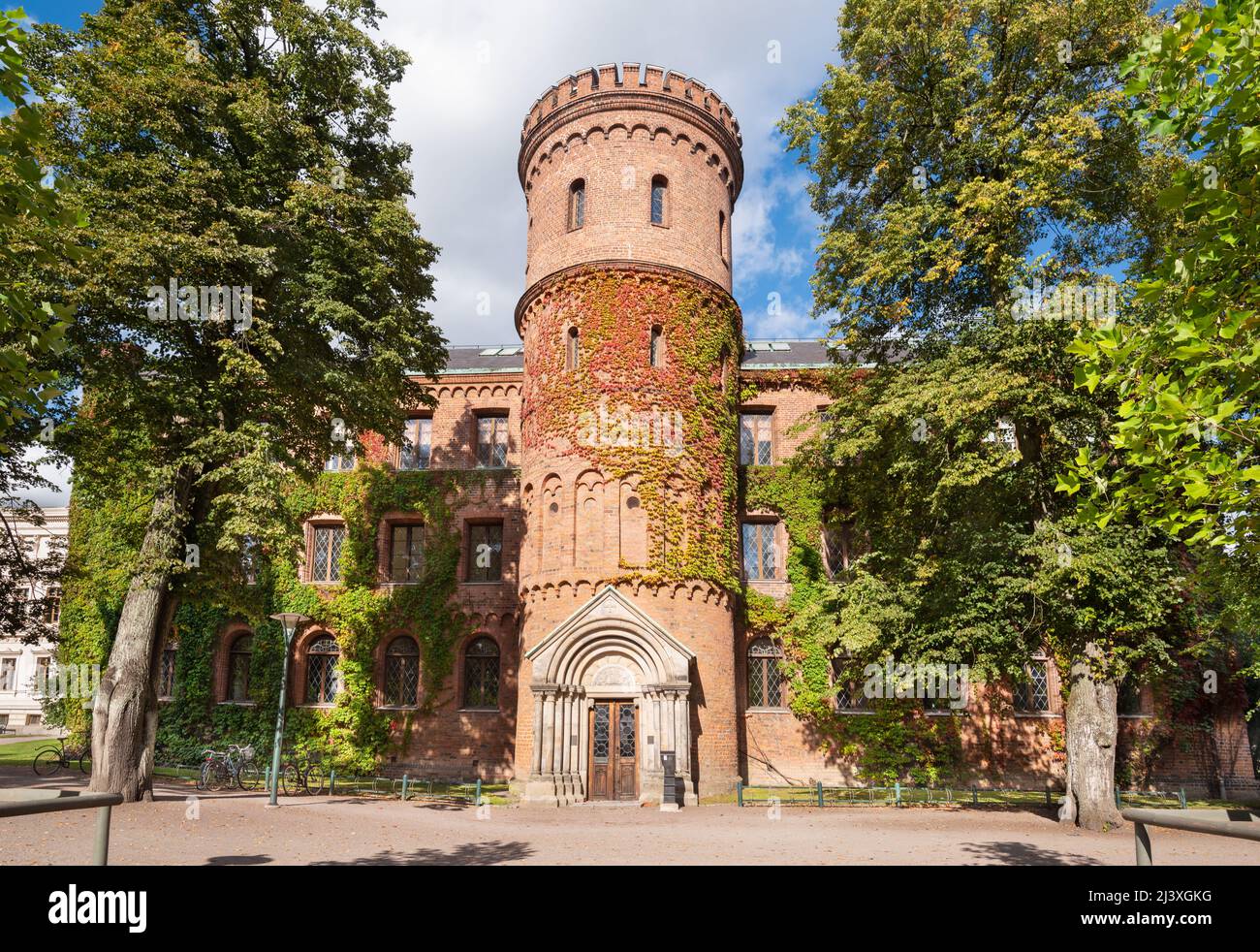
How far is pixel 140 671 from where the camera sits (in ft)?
48.2

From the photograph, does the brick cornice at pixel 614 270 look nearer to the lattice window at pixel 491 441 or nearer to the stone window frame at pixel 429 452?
the lattice window at pixel 491 441

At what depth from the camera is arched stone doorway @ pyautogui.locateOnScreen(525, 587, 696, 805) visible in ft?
60.3

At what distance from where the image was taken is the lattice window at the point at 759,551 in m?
24.1

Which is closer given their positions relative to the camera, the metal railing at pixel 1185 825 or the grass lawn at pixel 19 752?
the metal railing at pixel 1185 825

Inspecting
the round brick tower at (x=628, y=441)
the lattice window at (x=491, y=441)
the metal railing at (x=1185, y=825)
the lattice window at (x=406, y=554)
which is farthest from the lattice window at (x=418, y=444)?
the metal railing at (x=1185, y=825)

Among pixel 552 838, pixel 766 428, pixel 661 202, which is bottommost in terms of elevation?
pixel 552 838

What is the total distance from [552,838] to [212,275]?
1180 centimetres

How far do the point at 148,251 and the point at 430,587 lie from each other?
13.6 meters

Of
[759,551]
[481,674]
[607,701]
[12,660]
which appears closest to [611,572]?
[607,701]

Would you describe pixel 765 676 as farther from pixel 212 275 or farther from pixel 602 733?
pixel 212 275

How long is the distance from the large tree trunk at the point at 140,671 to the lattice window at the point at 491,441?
11.6 m

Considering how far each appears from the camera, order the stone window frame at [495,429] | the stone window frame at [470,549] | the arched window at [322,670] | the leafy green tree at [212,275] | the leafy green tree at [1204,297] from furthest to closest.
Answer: the stone window frame at [495,429]
the arched window at [322,670]
the stone window frame at [470,549]
the leafy green tree at [212,275]
the leafy green tree at [1204,297]
